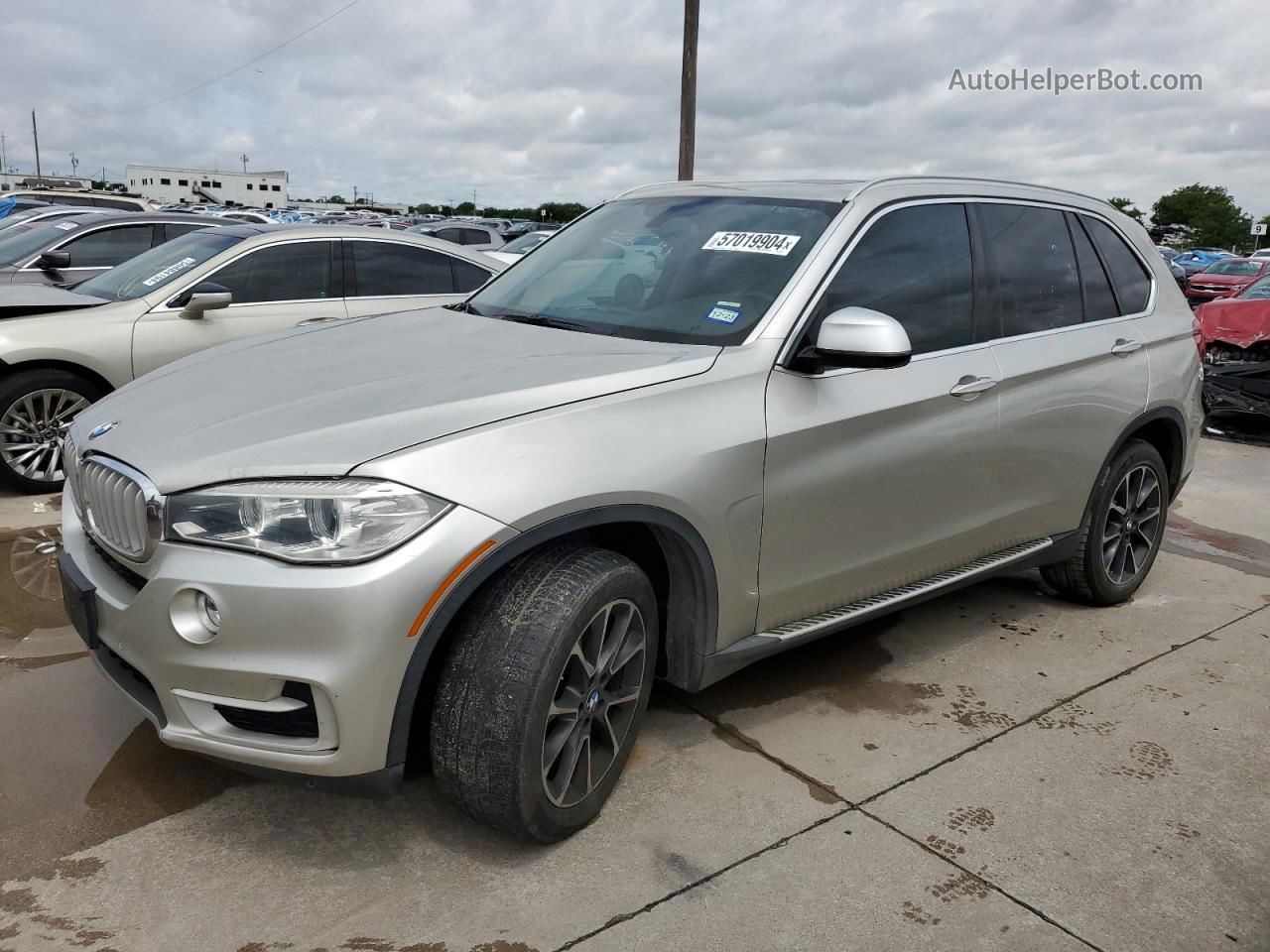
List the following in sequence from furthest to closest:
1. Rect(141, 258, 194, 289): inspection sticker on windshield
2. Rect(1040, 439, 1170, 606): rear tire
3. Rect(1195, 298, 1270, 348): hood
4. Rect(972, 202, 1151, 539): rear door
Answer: Rect(1195, 298, 1270, 348): hood → Rect(141, 258, 194, 289): inspection sticker on windshield → Rect(1040, 439, 1170, 606): rear tire → Rect(972, 202, 1151, 539): rear door

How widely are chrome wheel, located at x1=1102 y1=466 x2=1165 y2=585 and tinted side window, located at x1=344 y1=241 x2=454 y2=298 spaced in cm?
457

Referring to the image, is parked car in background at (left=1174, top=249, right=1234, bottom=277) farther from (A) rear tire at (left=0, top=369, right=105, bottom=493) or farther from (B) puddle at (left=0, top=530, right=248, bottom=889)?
(B) puddle at (left=0, top=530, right=248, bottom=889)

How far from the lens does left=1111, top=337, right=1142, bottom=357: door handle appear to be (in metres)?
4.24

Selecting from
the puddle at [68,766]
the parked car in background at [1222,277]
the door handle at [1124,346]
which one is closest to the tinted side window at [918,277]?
the door handle at [1124,346]

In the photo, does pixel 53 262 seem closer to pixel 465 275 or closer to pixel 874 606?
pixel 465 275

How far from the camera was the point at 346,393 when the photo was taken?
265 cm

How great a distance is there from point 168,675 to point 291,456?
580 mm

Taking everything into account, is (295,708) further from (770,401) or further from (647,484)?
(770,401)

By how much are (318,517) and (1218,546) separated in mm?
5400

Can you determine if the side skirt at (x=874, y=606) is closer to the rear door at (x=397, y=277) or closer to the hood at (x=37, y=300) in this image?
the rear door at (x=397, y=277)

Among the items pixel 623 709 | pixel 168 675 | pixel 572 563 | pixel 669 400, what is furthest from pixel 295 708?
pixel 669 400

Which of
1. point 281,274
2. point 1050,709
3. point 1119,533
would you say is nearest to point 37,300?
point 281,274

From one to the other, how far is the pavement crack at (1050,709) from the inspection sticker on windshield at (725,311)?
137cm

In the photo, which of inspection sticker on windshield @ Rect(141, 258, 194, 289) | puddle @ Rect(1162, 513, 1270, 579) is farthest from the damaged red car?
inspection sticker on windshield @ Rect(141, 258, 194, 289)
